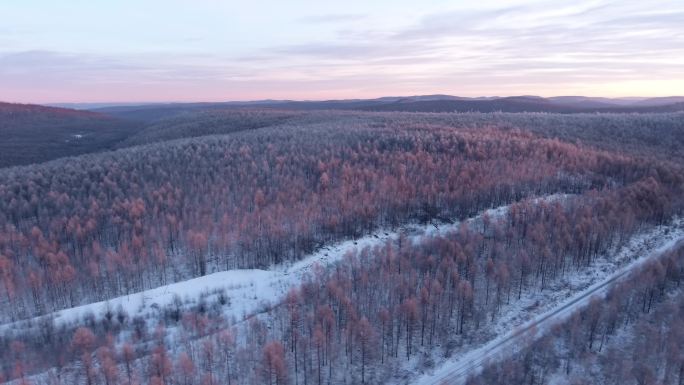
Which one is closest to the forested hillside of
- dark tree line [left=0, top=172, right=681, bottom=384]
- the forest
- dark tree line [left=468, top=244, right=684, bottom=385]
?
the forest

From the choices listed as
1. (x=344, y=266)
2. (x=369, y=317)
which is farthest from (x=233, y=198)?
(x=369, y=317)

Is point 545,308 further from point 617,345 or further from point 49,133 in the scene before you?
point 49,133

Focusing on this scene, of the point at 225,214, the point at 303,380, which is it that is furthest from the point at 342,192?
the point at 303,380

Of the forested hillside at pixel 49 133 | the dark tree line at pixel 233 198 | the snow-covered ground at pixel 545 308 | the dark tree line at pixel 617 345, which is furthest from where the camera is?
the forested hillside at pixel 49 133

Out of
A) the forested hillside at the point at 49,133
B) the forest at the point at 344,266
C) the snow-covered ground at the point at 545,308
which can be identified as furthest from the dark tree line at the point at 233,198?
Result: the forested hillside at the point at 49,133

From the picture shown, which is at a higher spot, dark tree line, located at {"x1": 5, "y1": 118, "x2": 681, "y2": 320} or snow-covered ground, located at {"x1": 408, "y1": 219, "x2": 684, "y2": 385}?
dark tree line, located at {"x1": 5, "y1": 118, "x2": 681, "y2": 320}

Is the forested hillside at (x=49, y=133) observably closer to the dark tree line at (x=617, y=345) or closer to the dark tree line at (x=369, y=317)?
the dark tree line at (x=369, y=317)

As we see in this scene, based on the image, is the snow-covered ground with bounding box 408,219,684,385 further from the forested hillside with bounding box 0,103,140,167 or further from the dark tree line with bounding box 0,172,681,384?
the forested hillside with bounding box 0,103,140,167
